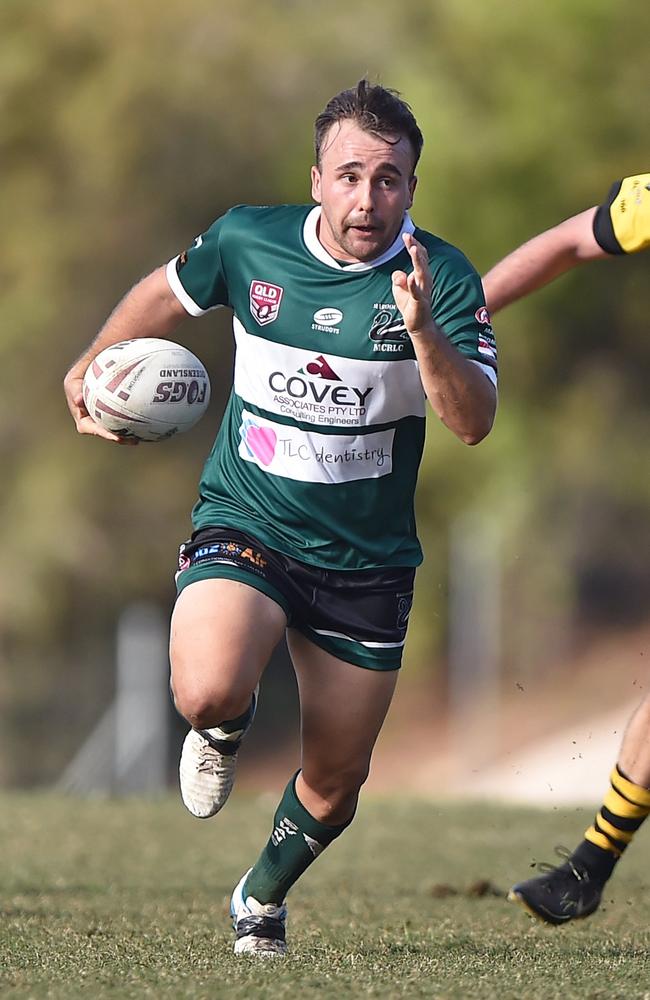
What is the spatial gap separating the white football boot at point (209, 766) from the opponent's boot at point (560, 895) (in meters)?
1.19

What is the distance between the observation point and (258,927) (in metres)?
4.96

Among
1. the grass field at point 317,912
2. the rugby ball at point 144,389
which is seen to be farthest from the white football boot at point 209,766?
the rugby ball at point 144,389

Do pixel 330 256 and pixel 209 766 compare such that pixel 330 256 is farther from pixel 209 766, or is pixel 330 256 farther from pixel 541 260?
pixel 209 766

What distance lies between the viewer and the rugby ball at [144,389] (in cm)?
518

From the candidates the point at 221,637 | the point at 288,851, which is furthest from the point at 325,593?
the point at 288,851

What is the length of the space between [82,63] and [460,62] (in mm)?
5335

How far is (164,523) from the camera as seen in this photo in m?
24.7

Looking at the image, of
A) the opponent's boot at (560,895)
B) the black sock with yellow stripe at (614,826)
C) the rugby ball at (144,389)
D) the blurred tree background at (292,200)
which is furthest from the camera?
the blurred tree background at (292,200)

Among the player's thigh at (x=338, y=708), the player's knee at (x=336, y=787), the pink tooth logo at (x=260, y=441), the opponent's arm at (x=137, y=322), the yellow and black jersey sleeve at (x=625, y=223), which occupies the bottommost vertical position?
the player's knee at (x=336, y=787)

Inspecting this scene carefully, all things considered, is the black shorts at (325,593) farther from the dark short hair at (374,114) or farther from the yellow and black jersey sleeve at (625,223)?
the yellow and black jersey sleeve at (625,223)

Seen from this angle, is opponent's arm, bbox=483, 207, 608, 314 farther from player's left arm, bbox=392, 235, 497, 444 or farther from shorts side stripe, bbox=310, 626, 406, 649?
shorts side stripe, bbox=310, 626, 406, 649

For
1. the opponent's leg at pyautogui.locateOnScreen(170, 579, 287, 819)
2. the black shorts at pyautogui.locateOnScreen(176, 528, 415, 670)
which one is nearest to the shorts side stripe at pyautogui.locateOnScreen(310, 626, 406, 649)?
the black shorts at pyautogui.locateOnScreen(176, 528, 415, 670)

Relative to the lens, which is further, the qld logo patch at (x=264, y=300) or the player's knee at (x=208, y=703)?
the qld logo patch at (x=264, y=300)

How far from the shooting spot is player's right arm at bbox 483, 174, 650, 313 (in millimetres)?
5719
